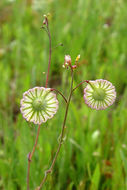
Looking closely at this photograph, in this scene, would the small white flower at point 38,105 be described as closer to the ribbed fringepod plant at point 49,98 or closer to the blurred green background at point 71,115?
the ribbed fringepod plant at point 49,98

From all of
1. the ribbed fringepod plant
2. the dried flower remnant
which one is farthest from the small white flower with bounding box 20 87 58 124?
the dried flower remnant

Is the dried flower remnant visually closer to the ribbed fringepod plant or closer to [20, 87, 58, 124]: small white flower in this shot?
the ribbed fringepod plant

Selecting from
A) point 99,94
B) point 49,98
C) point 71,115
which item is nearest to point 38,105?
point 49,98

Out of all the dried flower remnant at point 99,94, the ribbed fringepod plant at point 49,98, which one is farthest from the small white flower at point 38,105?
the dried flower remnant at point 99,94

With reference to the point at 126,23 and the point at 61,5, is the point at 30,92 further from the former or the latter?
the point at 61,5

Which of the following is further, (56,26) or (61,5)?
(61,5)

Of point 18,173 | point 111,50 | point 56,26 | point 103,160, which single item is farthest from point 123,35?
point 18,173
